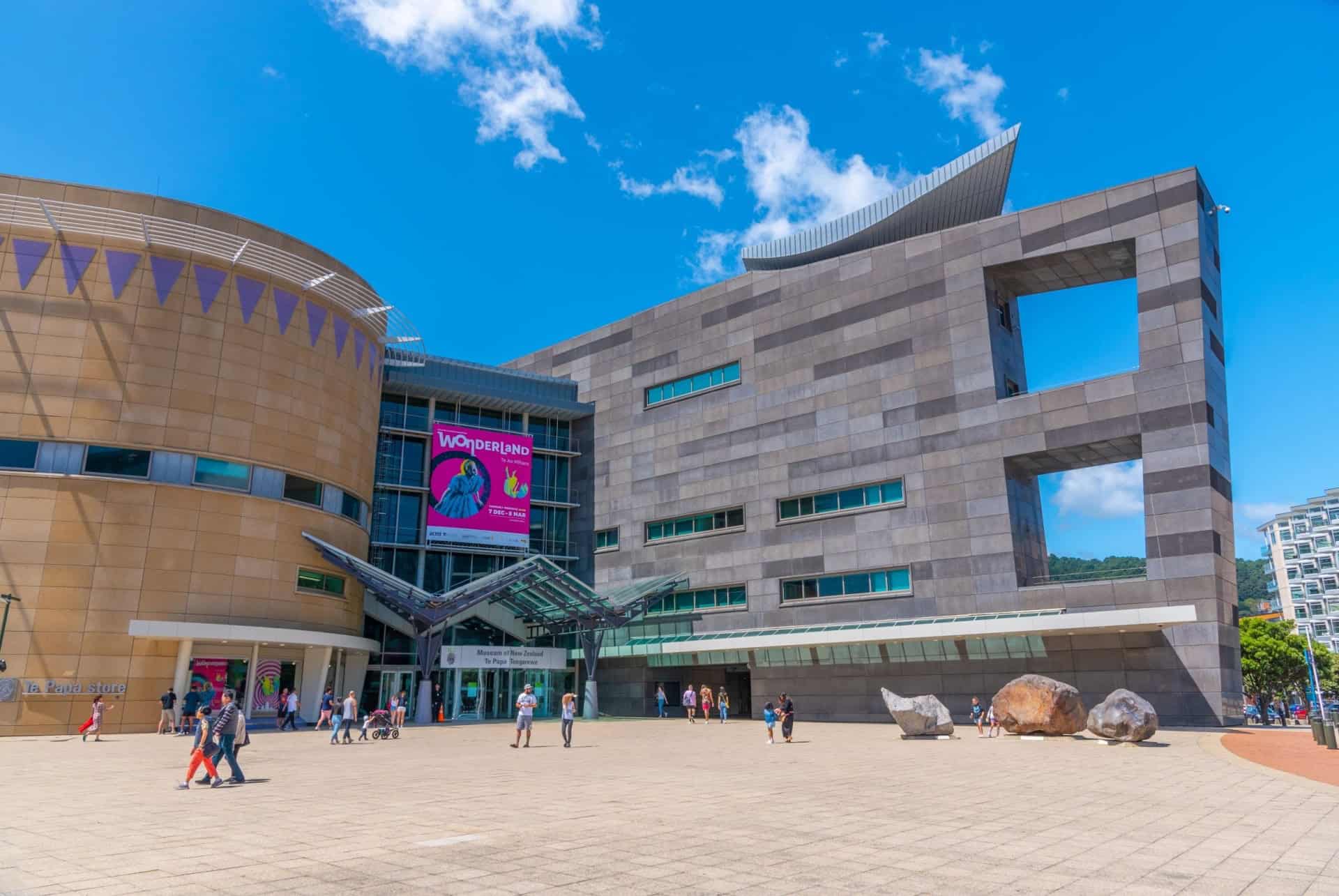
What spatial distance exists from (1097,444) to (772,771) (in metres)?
26.7

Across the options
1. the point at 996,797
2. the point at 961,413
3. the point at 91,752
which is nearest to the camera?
the point at 996,797

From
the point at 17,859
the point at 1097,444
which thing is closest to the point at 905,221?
the point at 1097,444

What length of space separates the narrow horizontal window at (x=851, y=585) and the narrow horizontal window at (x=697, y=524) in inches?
197

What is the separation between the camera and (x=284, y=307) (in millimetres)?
42344

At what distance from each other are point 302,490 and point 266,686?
30.2 feet

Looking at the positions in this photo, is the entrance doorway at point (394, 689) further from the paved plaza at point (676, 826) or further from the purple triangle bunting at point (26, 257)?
the paved plaza at point (676, 826)

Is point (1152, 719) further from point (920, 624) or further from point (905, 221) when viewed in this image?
point (905, 221)

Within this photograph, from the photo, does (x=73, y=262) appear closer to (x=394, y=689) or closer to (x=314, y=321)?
(x=314, y=321)

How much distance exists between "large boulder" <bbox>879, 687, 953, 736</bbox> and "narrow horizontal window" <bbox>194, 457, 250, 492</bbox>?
2932 cm

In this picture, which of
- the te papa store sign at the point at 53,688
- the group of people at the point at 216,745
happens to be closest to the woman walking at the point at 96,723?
the te papa store sign at the point at 53,688

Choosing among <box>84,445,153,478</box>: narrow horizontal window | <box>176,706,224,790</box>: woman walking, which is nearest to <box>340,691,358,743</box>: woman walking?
<box>176,706,224,790</box>: woman walking

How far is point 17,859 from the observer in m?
10.1

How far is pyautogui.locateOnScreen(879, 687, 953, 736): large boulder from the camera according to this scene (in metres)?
31.3

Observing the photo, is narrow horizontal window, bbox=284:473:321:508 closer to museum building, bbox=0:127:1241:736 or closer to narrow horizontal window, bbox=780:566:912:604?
museum building, bbox=0:127:1241:736
